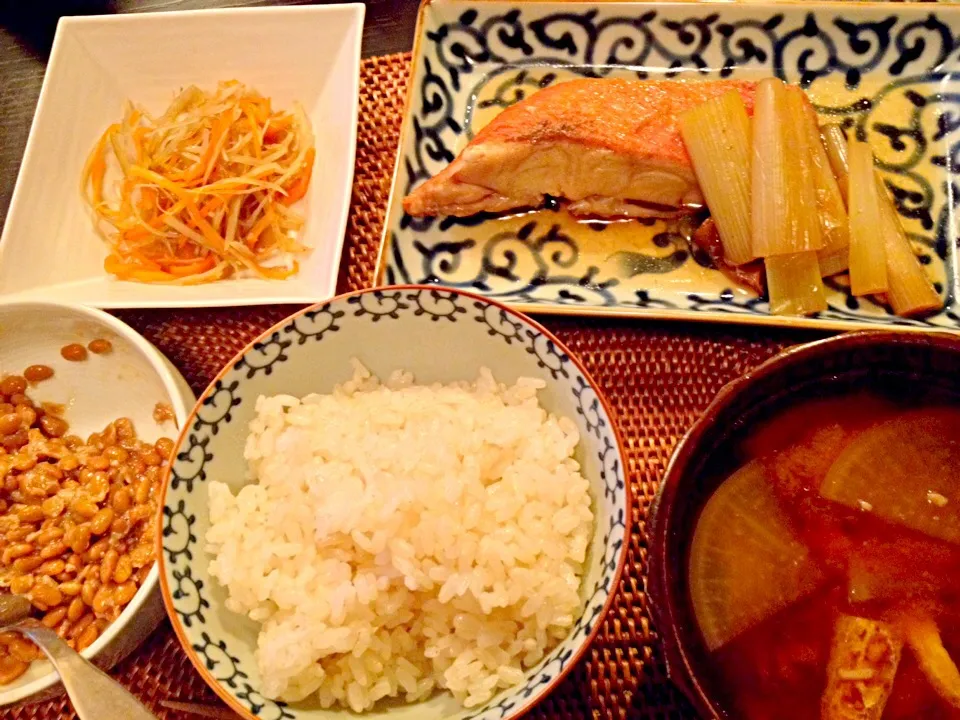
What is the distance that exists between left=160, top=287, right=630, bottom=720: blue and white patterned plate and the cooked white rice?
4cm

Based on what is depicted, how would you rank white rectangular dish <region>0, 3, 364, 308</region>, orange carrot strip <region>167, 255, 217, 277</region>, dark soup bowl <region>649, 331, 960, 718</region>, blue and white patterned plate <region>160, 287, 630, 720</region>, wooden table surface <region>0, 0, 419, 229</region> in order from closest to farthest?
1. dark soup bowl <region>649, 331, 960, 718</region>
2. blue and white patterned plate <region>160, 287, 630, 720</region>
3. white rectangular dish <region>0, 3, 364, 308</region>
4. orange carrot strip <region>167, 255, 217, 277</region>
5. wooden table surface <region>0, 0, 419, 229</region>

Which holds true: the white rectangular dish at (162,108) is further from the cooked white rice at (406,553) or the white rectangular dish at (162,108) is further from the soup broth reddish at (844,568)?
the soup broth reddish at (844,568)

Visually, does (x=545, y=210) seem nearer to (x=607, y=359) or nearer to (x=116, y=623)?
(x=607, y=359)

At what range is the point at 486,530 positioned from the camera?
137 cm

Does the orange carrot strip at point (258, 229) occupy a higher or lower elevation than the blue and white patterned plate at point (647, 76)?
lower

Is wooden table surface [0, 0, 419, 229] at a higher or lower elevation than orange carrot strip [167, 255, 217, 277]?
higher

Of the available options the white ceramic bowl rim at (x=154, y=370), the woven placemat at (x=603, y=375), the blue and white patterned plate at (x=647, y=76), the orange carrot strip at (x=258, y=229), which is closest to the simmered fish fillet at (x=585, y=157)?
the blue and white patterned plate at (x=647, y=76)

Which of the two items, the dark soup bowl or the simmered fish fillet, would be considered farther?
the simmered fish fillet

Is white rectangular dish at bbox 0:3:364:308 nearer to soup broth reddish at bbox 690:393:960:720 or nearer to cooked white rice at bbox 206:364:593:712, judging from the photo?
cooked white rice at bbox 206:364:593:712

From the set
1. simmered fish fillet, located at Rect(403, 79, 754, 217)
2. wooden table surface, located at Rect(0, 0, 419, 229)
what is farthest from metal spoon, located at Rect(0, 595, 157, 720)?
wooden table surface, located at Rect(0, 0, 419, 229)

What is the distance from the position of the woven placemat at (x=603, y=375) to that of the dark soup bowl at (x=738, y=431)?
450mm

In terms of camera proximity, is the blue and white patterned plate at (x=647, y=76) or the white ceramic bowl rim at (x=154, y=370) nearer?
the white ceramic bowl rim at (x=154, y=370)

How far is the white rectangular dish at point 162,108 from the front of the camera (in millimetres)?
2027

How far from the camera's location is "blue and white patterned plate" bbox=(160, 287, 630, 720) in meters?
1.29
